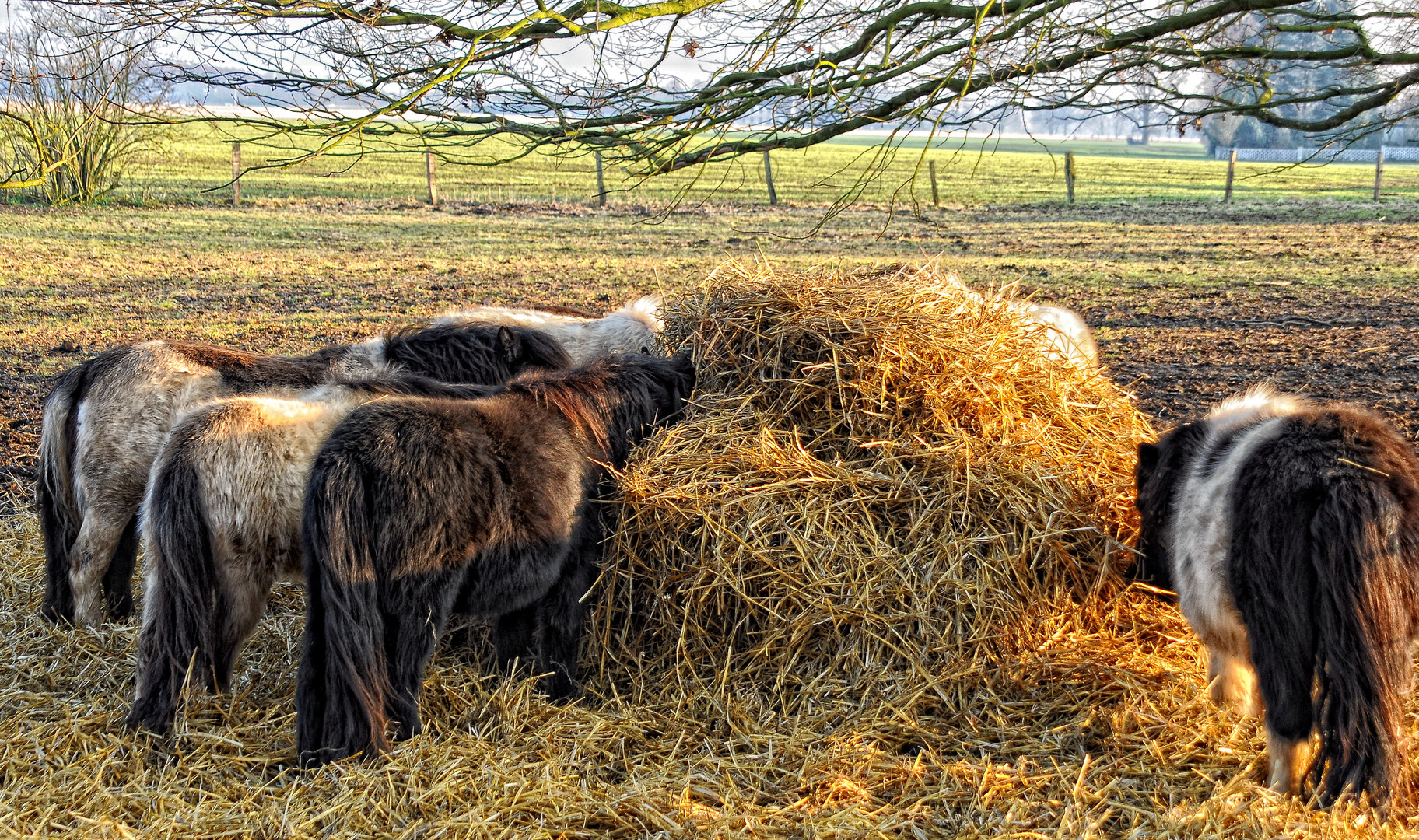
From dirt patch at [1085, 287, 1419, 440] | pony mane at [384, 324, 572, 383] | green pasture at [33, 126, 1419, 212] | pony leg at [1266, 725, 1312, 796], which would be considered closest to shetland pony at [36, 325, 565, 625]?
pony mane at [384, 324, 572, 383]

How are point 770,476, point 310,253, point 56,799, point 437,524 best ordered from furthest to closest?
1. point 310,253
2. point 770,476
3. point 437,524
4. point 56,799

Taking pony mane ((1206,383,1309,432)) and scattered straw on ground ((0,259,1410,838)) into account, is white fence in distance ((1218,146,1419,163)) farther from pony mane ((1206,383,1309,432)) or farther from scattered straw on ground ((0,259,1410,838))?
scattered straw on ground ((0,259,1410,838))

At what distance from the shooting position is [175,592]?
3277mm

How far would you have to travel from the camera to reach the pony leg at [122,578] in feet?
14.2

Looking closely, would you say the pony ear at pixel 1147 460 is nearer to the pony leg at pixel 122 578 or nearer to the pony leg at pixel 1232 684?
the pony leg at pixel 1232 684

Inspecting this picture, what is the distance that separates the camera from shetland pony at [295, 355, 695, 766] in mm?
3053

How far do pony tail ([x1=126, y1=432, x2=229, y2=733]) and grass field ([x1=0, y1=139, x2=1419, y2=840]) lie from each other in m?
0.14

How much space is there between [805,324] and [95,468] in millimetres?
3369

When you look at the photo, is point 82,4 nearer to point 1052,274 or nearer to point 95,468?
point 95,468

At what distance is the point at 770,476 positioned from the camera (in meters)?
3.91

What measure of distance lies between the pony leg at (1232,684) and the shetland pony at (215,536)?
11.2 feet

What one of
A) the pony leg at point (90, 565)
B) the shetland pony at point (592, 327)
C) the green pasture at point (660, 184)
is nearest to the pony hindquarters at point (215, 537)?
the pony leg at point (90, 565)

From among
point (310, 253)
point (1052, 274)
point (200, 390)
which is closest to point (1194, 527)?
point (200, 390)

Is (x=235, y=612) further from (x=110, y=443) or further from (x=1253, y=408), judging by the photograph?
(x=1253, y=408)
